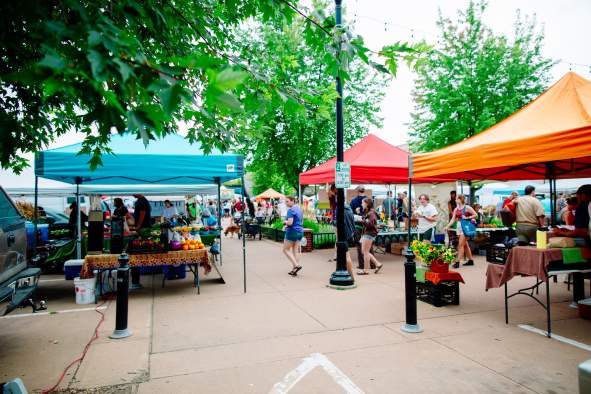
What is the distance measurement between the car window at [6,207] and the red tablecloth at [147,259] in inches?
73.8

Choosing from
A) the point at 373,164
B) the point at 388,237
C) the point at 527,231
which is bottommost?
the point at 388,237

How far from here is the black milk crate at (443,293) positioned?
251 inches

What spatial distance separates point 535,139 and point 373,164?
21.7 ft

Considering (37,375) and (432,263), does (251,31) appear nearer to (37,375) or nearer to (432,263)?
(432,263)

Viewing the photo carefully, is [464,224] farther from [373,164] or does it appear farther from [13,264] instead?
[13,264]

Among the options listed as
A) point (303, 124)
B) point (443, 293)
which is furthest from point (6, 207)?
point (303, 124)

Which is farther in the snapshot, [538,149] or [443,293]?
[443,293]

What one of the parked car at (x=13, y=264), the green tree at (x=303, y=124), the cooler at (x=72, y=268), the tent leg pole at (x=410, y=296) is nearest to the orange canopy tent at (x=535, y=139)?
the tent leg pole at (x=410, y=296)

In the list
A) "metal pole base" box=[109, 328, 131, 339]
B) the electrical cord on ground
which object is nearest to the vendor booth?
"metal pole base" box=[109, 328, 131, 339]

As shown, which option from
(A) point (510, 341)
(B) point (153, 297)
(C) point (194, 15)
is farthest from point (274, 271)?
(C) point (194, 15)

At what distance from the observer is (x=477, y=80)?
19078 mm

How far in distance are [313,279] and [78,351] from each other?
5.09 metres

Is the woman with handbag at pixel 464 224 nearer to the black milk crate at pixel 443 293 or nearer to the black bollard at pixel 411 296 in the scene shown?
the black milk crate at pixel 443 293

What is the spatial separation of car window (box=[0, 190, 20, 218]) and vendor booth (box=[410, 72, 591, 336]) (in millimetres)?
6233
